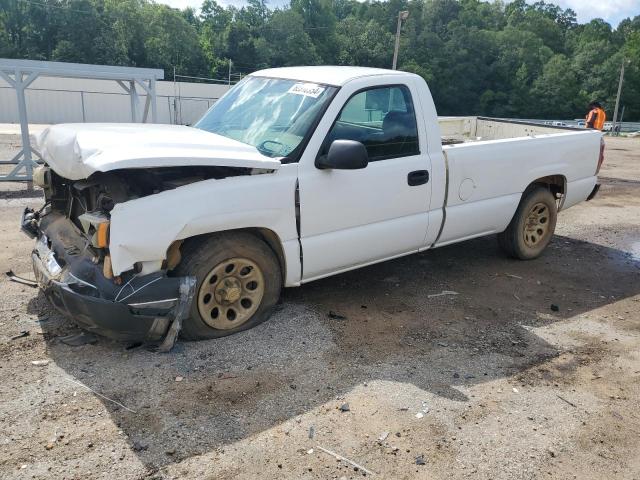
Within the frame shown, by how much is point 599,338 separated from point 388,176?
225 cm

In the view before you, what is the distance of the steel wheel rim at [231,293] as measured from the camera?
396 cm

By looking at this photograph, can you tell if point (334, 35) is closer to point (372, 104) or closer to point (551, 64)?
point (551, 64)

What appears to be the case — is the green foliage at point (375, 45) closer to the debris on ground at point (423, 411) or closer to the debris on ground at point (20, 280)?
the debris on ground at point (20, 280)

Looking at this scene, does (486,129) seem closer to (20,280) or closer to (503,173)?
(503,173)

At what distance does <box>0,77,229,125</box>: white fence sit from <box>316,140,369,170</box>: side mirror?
104 feet

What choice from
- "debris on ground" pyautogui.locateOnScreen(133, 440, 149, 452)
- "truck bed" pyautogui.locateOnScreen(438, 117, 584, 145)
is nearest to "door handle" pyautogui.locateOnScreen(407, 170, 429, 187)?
"truck bed" pyautogui.locateOnScreen(438, 117, 584, 145)

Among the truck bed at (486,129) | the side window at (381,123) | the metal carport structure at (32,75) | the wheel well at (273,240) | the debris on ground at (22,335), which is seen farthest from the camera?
the metal carport structure at (32,75)

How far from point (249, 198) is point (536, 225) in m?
3.97

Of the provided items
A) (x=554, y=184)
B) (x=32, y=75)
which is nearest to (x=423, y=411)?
(x=554, y=184)

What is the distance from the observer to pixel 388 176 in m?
4.68

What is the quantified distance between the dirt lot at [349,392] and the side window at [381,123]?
141 cm

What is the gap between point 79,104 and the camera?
118ft

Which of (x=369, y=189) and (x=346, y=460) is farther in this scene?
(x=369, y=189)

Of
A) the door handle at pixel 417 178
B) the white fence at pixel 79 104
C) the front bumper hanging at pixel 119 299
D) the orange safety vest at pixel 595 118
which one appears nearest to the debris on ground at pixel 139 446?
the front bumper hanging at pixel 119 299
